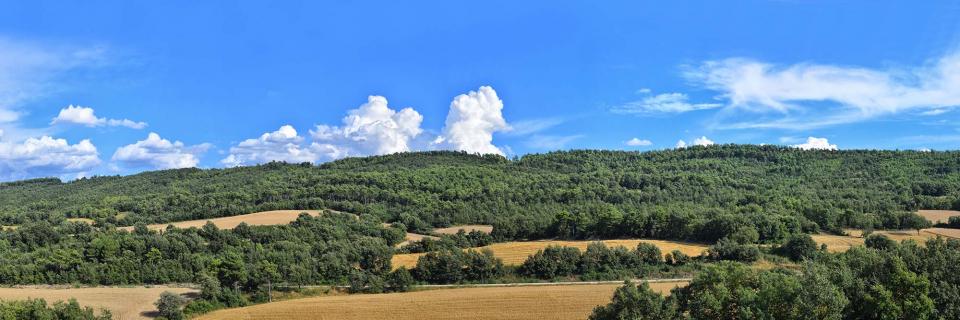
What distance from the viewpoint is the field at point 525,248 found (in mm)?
70438

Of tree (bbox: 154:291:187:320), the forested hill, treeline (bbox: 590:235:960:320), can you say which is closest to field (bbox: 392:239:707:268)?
the forested hill

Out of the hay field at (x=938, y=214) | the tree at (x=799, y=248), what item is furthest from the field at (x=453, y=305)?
the hay field at (x=938, y=214)

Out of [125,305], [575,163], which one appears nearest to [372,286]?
[125,305]

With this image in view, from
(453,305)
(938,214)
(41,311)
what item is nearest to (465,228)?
(453,305)

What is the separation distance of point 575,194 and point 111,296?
8253 cm

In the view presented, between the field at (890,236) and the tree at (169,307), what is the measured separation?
70001 millimetres

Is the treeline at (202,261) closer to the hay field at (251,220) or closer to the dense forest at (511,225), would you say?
the dense forest at (511,225)

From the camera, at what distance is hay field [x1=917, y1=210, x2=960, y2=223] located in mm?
91250

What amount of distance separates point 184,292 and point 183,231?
26006 millimetres

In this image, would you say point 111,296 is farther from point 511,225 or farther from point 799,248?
point 799,248

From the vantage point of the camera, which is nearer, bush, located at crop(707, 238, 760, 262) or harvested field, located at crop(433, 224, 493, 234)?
bush, located at crop(707, 238, 760, 262)

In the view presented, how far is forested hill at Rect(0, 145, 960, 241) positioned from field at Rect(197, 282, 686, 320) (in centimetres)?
3170

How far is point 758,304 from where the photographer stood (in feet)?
107

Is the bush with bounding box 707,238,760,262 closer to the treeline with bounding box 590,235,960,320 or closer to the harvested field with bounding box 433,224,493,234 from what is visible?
the treeline with bounding box 590,235,960,320
